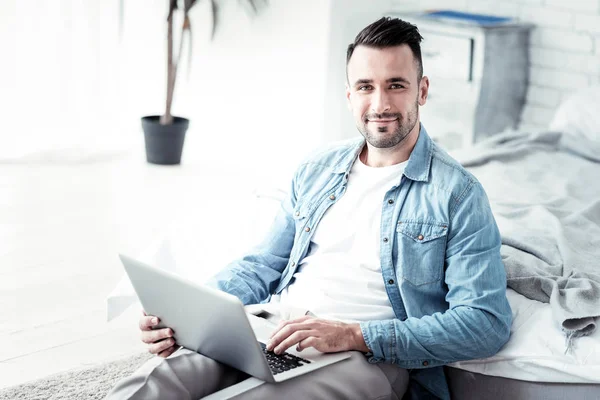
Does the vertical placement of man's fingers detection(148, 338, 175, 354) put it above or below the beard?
below

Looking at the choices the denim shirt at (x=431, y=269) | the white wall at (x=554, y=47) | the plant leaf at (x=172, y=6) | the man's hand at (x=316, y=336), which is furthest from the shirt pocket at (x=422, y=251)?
the plant leaf at (x=172, y=6)

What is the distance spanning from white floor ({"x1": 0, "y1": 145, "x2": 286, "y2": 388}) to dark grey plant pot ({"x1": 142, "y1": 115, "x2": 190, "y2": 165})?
0.08m

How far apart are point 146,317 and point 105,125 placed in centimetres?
309

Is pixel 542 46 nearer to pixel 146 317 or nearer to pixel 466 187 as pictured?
pixel 466 187

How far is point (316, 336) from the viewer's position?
64.1 inches

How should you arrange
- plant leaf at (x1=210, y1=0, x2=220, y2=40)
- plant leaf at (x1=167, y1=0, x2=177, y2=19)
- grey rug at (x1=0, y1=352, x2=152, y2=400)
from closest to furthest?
grey rug at (x1=0, y1=352, x2=152, y2=400) → plant leaf at (x1=167, y1=0, x2=177, y2=19) → plant leaf at (x1=210, y1=0, x2=220, y2=40)

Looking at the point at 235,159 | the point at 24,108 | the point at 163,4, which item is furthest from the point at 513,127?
the point at 24,108

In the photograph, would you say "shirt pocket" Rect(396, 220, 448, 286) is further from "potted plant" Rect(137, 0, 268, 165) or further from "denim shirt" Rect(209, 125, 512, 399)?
"potted plant" Rect(137, 0, 268, 165)

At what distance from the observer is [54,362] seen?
2340 mm

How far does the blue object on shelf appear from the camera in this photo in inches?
163

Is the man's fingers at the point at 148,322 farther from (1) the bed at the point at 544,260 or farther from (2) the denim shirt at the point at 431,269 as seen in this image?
(1) the bed at the point at 544,260

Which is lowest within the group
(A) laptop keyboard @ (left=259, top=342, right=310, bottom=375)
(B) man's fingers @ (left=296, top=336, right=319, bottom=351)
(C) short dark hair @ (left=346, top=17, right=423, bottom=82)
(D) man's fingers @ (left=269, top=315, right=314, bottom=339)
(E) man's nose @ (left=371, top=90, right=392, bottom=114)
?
(A) laptop keyboard @ (left=259, top=342, right=310, bottom=375)

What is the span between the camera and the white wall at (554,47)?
13.5ft

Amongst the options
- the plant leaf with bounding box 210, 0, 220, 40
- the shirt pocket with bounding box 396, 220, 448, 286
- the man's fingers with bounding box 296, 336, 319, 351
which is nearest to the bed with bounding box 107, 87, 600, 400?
the shirt pocket with bounding box 396, 220, 448, 286
